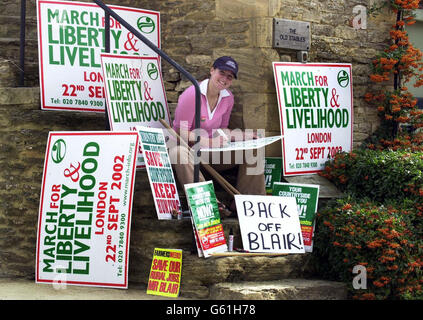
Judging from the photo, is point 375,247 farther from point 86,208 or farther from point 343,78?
point 86,208

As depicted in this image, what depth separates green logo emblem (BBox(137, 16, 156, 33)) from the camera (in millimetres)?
7276

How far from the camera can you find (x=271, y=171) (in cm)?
707

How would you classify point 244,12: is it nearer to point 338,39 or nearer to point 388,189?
point 338,39

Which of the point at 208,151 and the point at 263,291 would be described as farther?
the point at 208,151

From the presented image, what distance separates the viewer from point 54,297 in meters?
5.55

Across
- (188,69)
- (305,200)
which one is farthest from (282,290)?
(188,69)

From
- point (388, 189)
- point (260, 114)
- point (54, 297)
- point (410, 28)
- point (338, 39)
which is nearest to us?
point (54, 297)

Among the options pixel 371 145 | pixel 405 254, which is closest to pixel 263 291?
pixel 405 254

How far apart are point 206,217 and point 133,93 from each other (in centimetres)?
140

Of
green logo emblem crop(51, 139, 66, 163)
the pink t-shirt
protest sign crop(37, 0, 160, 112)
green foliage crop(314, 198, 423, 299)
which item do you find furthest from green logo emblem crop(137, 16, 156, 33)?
green foliage crop(314, 198, 423, 299)

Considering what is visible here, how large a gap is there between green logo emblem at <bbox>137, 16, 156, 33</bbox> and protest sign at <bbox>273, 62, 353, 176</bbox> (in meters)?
1.29

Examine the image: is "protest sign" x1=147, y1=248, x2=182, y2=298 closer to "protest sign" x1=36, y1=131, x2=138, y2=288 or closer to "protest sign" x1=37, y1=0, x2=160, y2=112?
"protest sign" x1=36, y1=131, x2=138, y2=288

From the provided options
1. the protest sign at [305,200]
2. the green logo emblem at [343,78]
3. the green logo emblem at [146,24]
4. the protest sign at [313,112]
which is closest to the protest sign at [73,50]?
the green logo emblem at [146,24]

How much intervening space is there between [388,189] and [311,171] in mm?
841
